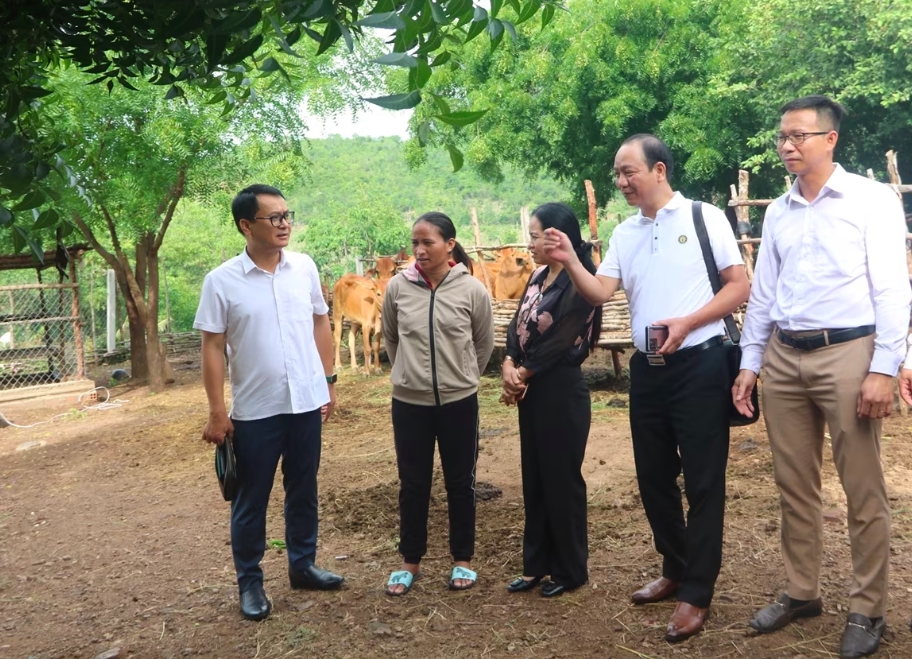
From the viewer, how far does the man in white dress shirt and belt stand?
301 centimetres

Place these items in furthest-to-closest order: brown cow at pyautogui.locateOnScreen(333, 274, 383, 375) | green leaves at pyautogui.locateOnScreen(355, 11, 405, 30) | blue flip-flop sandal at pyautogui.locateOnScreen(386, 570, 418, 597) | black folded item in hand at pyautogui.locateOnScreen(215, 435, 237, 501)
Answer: brown cow at pyautogui.locateOnScreen(333, 274, 383, 375)
blue flip-flop sandal at pyautogui.locateOnScreen(386, 570, 418, 597)
black folded item in hand at pyautogui.locateOnScreen(215, 435, 237, 501)
green leaves at pyautogui.locateOnScreen(355, 11, 405, 30)

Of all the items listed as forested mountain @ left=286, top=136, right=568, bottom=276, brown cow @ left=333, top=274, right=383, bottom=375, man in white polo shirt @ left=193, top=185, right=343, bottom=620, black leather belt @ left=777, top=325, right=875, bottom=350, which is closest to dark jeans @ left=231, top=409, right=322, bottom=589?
man in white polo shirt @ left=193, top=185, right=343, bottom=620

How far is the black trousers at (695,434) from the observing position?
10.8ft

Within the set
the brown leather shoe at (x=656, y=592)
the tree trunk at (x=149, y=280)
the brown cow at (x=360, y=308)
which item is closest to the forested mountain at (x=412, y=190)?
the brown cow at (x=360, y=308)

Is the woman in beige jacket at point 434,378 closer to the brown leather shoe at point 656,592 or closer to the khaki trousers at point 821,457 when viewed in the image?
the brown leather shoe at point 656,592

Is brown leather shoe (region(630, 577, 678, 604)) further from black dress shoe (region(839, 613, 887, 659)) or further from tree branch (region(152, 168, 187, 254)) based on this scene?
tree branch (region(152, 168, 187, 254))

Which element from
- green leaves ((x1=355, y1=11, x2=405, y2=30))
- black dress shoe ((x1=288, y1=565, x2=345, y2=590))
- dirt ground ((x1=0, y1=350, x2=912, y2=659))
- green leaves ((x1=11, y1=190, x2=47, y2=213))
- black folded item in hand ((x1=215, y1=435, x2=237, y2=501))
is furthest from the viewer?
black dress shoe ((x1=288, y1=565, x2=345, y2=590))

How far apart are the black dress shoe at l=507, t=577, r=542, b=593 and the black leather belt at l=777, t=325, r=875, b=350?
1632 mm

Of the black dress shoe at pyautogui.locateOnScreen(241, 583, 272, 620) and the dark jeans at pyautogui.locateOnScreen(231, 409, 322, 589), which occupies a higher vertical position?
the dark jeans at pyautogui.locateOnScreen(231, 409, 322, 589)

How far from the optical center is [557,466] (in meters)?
3.82

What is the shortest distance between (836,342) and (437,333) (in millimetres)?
1684

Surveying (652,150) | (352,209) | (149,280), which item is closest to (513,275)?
(149,280)

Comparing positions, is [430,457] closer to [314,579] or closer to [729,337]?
[314,579]

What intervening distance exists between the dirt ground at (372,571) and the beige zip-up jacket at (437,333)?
975 mm
